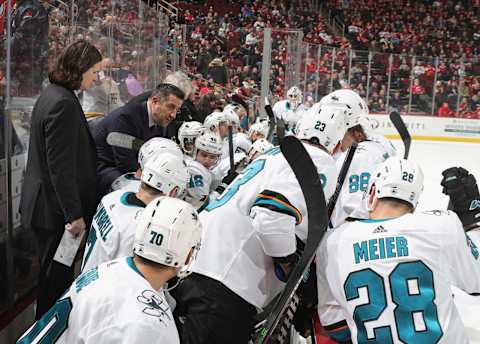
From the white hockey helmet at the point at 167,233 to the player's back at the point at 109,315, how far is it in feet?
0.23

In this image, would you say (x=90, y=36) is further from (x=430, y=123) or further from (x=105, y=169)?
A: (x=430, y=123)

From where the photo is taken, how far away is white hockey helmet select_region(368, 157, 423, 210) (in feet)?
6.51

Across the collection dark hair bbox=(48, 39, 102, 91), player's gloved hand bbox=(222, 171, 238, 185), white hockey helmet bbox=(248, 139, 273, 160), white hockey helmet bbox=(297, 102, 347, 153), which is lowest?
player's gloved hand bbox=(222, 171, 238, 185)

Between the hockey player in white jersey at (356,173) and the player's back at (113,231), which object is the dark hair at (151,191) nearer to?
the player's back at (113,231)

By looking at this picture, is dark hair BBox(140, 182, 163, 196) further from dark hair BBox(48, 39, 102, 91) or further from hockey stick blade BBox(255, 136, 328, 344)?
dark hair BBox(48, 39, 102, 91)

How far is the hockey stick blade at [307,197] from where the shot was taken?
6.54 feet

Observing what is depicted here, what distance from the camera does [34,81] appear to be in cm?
325

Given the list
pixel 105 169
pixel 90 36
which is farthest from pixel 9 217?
pixel 90 36

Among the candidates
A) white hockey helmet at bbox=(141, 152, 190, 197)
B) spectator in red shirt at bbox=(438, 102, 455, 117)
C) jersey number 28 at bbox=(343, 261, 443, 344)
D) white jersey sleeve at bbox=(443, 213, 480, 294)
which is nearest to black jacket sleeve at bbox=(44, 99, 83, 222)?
white hockey helmet at bbox=(141, 152, 190, 197)

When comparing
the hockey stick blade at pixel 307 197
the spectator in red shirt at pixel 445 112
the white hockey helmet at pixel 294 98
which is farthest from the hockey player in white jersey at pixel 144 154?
the spectator in red shirt at pixel 445 112

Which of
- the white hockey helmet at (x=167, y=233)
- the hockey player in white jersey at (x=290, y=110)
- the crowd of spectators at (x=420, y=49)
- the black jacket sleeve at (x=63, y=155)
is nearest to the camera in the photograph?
the white hockey helmet at (x=167, y=233)

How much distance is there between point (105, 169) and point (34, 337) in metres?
1.79

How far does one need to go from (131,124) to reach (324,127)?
4.11 feet
